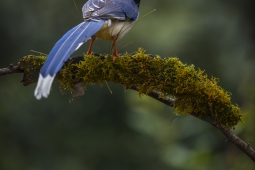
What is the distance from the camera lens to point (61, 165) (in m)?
13.5

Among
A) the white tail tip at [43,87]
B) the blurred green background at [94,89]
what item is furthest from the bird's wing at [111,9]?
the blurred green background at [94,89]

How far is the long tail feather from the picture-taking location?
338 cm

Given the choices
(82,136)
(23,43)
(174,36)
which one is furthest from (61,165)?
(174,36)

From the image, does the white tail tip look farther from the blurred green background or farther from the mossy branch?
→ the blurred green background

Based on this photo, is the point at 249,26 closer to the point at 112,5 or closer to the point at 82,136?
the point at 112,5

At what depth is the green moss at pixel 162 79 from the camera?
147 inches

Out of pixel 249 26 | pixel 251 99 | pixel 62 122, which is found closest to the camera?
pixel 251 99

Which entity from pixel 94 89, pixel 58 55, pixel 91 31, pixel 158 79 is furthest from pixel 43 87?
pixel 94 89

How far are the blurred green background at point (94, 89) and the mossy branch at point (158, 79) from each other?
168 inches

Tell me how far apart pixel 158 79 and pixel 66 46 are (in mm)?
611

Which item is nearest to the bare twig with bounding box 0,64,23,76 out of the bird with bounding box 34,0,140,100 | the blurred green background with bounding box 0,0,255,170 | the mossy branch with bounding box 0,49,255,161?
the mossy branch with bounding box 0,49,255,161

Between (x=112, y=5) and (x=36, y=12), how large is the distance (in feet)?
22.4

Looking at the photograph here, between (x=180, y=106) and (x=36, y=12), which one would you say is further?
(x=36, y=12)

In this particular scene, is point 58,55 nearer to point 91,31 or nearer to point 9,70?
point 9,70
